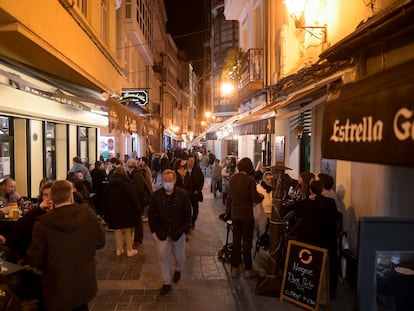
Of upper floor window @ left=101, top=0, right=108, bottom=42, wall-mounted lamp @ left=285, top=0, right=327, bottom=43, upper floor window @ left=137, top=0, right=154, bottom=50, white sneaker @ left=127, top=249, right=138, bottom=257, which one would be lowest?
white sneaker @ left=127, top=249, right=138, bottom=257

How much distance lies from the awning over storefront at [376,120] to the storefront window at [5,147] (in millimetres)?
8123

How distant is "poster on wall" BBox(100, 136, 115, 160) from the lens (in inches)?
789

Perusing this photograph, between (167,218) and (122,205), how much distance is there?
6.48ft

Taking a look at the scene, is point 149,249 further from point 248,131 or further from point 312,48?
point 312,48

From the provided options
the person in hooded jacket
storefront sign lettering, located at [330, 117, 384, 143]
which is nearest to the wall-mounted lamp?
storefront sign lettering, located at [330, 117, 384, 143]

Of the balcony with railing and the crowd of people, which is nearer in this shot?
the crowd of people

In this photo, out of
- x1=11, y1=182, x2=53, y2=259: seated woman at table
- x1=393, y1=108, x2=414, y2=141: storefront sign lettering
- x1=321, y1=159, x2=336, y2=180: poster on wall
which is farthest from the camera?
x1=321, y1=159, x2=336, y2=180: poster on wall

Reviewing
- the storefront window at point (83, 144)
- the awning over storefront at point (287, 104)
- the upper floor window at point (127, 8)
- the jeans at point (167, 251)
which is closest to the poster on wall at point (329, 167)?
the awning over storefront at point (287, 104)

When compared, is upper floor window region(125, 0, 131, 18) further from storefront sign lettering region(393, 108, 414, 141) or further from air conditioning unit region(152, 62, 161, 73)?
storefront sign lettering region(393, 108, 414, 141)

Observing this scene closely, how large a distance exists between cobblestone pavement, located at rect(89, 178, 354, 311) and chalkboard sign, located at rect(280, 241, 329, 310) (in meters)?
0.26

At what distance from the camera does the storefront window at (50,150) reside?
1132 cm

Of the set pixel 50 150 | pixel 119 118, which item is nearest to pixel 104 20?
pixel 50 150

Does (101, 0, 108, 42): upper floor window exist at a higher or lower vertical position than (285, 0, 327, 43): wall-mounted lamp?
higher

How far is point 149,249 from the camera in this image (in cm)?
861
